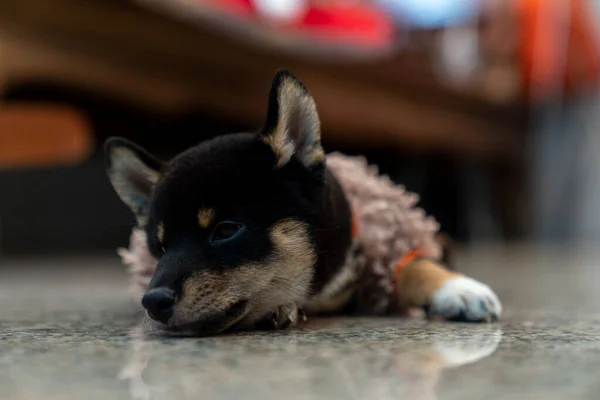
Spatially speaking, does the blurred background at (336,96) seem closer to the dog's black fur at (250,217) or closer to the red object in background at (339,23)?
the red object in background at (339,23)

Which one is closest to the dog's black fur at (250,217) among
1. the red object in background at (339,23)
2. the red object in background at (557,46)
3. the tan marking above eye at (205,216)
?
the tan marking above eye at (205,216)

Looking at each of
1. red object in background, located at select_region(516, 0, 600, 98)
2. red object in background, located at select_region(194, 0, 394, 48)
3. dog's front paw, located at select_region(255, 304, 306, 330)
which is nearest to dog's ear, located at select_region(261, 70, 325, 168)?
dog's front paw, located at select_region(255, 304, 306, 330)

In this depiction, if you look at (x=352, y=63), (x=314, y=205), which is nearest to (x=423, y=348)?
(x=314, y=205)

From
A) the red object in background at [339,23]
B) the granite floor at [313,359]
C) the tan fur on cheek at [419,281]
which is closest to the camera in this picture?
the granite floor at [313,359]

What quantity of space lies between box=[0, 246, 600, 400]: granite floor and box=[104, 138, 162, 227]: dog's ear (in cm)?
23

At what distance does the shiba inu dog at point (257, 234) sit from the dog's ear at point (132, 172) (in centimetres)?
6

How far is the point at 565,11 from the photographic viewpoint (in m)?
6.00

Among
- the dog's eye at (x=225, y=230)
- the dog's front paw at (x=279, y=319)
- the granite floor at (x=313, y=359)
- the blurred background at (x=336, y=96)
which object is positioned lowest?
the granite floor at (x=313, y=359)

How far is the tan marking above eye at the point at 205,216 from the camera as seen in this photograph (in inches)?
47.3

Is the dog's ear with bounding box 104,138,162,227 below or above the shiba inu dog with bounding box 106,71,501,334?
above

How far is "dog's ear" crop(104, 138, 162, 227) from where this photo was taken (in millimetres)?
1450

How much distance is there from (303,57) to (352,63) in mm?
413

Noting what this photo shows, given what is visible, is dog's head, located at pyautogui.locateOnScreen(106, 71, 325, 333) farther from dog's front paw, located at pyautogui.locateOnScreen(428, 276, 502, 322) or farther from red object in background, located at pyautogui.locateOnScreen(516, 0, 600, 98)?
red object in background, located at pyautogui.locateOnScreen(516, 0, 600, 98)

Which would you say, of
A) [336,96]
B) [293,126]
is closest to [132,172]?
[293,126]
